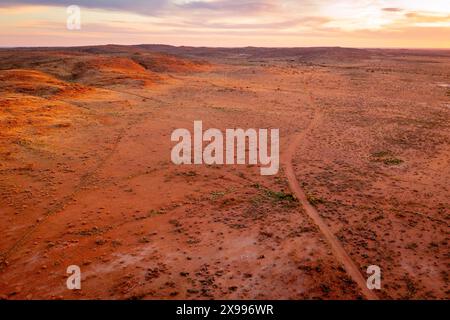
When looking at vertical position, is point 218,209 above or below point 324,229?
above

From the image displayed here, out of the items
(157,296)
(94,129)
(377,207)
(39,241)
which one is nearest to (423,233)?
(377,207)

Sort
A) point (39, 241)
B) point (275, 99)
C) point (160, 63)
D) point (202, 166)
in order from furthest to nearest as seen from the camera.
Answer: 1. point (160, 63)
2. point (275, 99)
3. point (202, 166)
4. point (39, 241)

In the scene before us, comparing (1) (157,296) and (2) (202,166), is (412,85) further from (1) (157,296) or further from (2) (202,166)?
(1) (157,296)

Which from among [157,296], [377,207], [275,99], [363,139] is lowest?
[157,296]

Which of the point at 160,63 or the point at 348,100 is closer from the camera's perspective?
the point at 348,100

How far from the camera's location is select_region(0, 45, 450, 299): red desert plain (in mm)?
6953

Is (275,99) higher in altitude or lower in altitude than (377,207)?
higher

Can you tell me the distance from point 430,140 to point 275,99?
37.9 feet

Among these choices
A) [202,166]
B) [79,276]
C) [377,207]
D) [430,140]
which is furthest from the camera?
Answer: [430,140]

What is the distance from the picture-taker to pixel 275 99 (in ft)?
83.4

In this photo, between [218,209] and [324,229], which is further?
[218,209]

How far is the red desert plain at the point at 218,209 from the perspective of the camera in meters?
6.95

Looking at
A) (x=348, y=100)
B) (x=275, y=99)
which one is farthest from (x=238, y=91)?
(x=348, y=100)

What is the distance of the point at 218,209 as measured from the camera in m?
9.73
